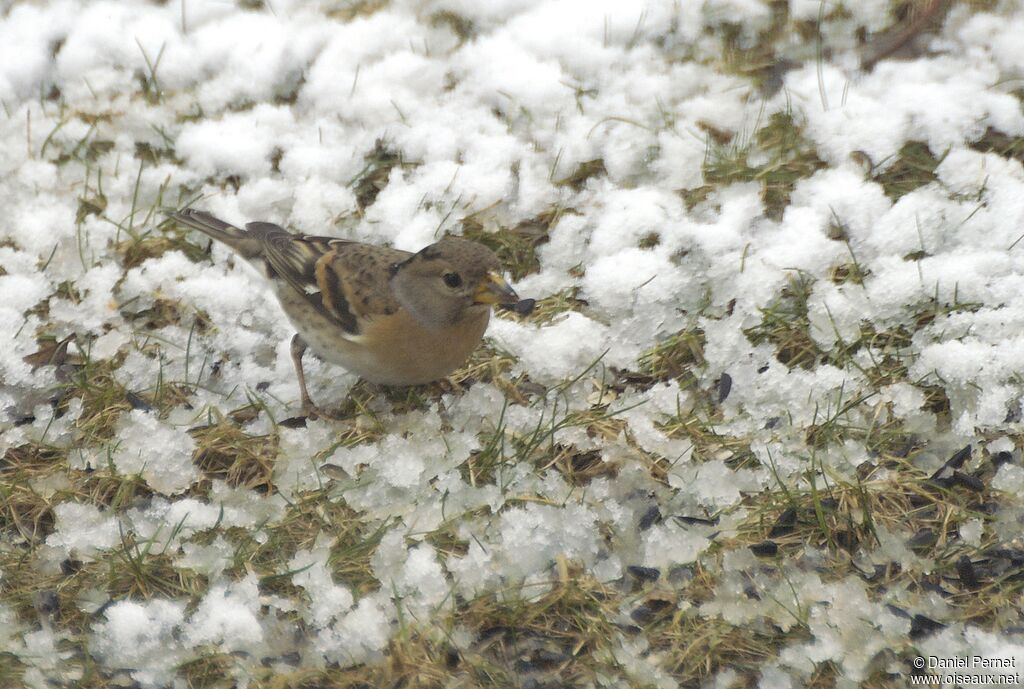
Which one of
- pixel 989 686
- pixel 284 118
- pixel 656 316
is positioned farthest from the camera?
pixel 284 118

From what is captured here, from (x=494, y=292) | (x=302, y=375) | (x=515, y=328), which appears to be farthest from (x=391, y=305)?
(x=515, y=328)

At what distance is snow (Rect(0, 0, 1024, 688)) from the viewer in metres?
3.48

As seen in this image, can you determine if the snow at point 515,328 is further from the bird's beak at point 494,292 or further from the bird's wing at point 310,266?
the bird's beak at point 494,292

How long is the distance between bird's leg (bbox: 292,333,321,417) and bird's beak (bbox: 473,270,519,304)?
80 centimetres

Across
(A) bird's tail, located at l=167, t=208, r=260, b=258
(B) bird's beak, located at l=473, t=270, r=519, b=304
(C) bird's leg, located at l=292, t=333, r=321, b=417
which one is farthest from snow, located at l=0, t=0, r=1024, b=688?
(B) bird's beak, located at l=473, t=270, r=519, b=304

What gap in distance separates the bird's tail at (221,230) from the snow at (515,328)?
234mm

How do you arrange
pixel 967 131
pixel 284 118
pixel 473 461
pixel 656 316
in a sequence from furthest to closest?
pixel 284 118 < pixel 967 131 < pixel 656 316 < pixel 473 461

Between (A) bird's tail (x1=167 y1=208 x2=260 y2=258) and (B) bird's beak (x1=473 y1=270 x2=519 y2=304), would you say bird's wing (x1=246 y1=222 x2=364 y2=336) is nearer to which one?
(A) bird's tail (x1=167 y1=208 x2=260 y2=258)

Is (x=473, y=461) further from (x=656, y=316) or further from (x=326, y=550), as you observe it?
(x=656, y=316)

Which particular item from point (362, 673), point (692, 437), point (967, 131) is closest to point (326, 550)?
point (362, 673)

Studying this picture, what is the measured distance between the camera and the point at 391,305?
408 centimetres

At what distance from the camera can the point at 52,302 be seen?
4660 millimetres

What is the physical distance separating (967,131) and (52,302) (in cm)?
428

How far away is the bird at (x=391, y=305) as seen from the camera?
3.99 metres
